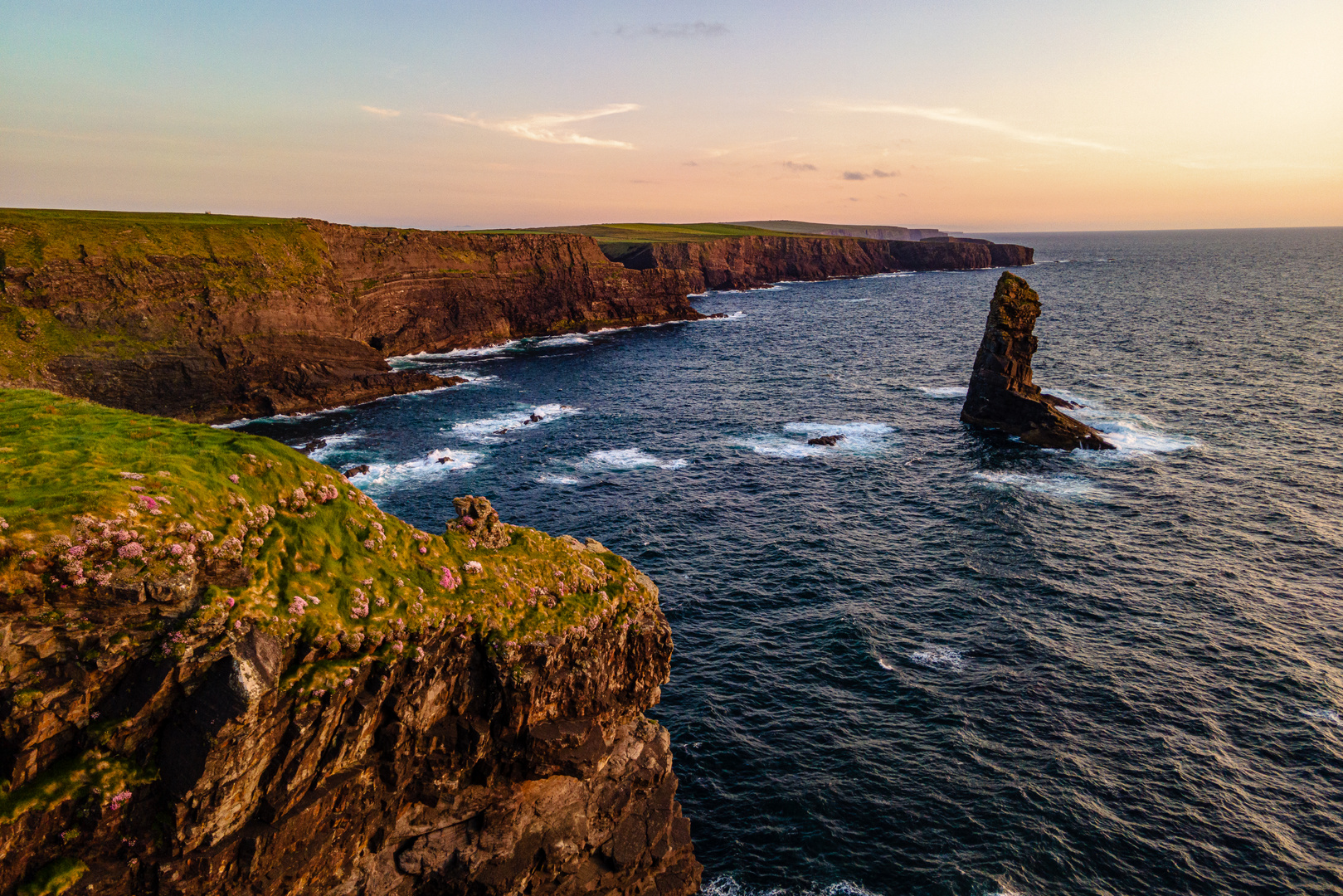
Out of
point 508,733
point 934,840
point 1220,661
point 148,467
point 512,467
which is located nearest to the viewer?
point 148,467

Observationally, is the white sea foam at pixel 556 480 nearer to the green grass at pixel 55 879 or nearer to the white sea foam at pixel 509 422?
the white sea foam at pixel 509 422

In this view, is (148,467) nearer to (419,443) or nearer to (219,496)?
(219,496)

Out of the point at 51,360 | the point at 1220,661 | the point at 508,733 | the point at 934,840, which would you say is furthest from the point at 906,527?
the point at 51,360

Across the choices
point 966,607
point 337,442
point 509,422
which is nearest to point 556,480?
point 509,422

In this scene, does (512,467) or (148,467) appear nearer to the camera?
(148,467)

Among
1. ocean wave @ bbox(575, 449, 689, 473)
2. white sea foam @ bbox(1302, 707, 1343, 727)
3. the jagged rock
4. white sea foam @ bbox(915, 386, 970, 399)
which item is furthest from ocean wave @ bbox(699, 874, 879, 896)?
white sea foam @ bbox(915, 386, 970, 399)

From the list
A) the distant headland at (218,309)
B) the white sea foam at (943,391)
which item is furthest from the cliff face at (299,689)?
the white sea foam at (943,391)

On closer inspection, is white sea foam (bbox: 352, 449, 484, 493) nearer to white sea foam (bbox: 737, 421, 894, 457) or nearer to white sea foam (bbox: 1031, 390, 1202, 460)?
white sea foam (bbox: 737, 421, 894, 457)
